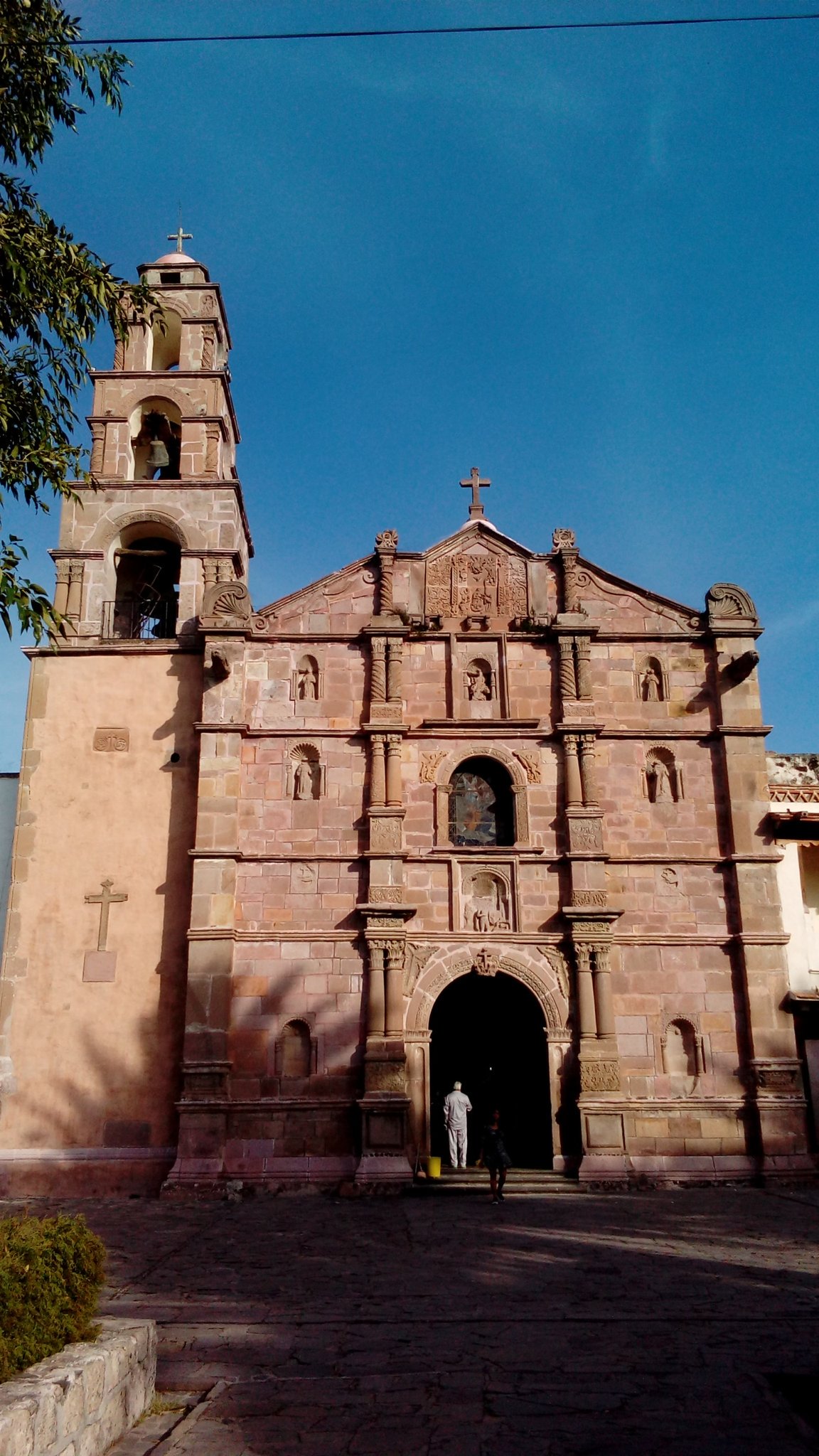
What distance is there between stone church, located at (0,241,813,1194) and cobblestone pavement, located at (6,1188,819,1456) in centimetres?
286

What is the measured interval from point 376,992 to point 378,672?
5.46 meters

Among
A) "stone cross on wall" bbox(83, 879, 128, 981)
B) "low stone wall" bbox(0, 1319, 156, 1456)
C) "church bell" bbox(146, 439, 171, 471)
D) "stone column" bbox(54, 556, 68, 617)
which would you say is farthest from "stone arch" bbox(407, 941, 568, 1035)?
"church bell" bbox(146, 439, 171, 471)

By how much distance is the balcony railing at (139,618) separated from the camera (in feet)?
69.2

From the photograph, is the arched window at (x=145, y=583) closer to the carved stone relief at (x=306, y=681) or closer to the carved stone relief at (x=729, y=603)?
the carved stone relief at (x=306, y=681)

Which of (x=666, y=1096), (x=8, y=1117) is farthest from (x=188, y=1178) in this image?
(x=666, y=1096)

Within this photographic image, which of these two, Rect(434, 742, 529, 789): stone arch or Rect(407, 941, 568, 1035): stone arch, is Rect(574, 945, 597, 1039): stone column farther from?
Rect(434, 742, 529, 789): stone arch

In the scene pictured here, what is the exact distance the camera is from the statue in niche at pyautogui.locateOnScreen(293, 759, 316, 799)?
19219 mm

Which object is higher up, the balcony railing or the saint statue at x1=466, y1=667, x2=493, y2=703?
the balcony railing

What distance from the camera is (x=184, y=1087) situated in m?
17.4

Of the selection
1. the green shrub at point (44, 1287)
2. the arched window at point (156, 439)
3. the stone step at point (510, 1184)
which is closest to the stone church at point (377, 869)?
the stone step at point (510, 1184)

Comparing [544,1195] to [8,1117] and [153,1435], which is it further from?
[153,1435]

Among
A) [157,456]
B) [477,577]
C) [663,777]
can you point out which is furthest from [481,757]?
[157,456]

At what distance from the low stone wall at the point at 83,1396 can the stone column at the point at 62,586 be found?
15.3 m

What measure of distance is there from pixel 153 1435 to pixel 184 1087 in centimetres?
1121
